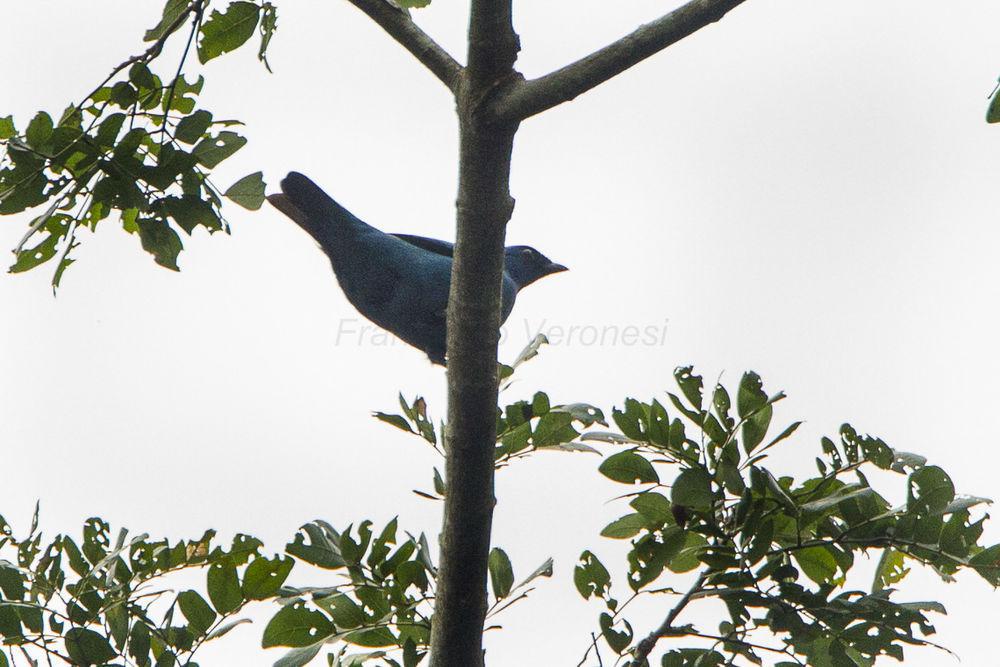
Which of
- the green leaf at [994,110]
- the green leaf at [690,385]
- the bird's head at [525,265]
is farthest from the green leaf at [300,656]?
the bird's head at [525,265]

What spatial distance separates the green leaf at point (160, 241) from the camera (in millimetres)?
3053

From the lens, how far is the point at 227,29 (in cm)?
322

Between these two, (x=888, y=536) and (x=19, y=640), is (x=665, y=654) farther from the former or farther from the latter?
(x=19, y=640)

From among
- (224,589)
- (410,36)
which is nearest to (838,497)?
(224,589)

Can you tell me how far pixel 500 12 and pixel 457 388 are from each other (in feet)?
3.63

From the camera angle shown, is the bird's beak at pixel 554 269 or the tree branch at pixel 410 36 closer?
the tree branch at pixel 410 36

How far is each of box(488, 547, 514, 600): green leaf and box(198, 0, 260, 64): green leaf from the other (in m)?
1.88

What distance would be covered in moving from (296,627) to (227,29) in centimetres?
192

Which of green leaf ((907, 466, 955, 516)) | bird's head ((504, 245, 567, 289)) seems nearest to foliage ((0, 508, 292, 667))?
green leaf ((907, 466, 955, 516))

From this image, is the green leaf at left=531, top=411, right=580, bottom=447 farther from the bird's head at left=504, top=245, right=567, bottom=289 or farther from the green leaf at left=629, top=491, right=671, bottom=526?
the bird's head at left=504, top=245, right=567, bottom=289

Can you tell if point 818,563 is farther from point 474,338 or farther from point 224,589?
point 224,589

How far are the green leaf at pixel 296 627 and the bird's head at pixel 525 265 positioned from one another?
15.5ft

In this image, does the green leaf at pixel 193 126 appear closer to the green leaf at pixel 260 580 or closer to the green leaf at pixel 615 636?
the green leaf at pixel 260 580

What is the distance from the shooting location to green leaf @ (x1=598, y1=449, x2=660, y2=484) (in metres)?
2.94
